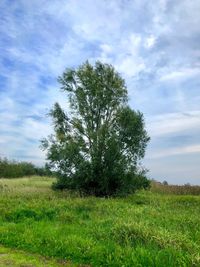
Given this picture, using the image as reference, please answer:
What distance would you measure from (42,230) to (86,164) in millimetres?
20324

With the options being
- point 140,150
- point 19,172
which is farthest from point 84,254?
point 19,172

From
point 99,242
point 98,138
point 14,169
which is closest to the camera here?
point 99,242

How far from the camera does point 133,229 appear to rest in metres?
11.4

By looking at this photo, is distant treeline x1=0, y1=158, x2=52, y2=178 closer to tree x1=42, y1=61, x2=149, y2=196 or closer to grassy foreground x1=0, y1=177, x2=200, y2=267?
tree x1=42, y1=61, x2=149, y2=196

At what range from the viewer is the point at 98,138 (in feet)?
113

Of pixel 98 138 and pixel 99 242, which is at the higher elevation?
pixel 98 138

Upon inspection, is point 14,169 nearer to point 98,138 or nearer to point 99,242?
point 98,138

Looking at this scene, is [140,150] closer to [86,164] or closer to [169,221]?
[86,164]

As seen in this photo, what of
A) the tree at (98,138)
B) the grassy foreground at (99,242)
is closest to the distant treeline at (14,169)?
the tree at (98,138)

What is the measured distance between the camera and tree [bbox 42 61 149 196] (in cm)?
3312

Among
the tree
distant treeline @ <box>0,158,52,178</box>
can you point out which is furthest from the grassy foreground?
distant treeline @ <box>0,158,52,178</box>

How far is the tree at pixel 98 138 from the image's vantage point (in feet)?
109

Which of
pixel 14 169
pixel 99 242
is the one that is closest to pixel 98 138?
pixel 99 242

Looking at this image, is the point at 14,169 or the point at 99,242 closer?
the point at 99,242
